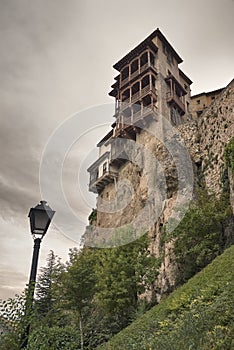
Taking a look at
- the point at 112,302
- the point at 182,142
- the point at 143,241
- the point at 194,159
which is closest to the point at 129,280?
the point at 112,302

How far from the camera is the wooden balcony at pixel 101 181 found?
1396 inches

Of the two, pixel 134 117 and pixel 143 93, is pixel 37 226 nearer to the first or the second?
pixel 134 117

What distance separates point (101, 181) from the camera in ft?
122

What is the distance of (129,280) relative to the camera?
18391 millimetres

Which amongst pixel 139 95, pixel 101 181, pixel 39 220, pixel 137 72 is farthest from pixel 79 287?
pixel 137 72

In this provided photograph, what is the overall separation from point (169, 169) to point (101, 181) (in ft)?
41.0

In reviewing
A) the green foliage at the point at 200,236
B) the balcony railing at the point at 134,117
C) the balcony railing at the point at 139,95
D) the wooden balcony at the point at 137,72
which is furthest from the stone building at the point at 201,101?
the green foliage at the point at 200,236

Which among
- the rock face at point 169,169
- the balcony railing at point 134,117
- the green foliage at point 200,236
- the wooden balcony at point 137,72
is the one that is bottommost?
the green foliage at point 200,236

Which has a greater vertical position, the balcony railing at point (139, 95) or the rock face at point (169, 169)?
the balcony railing at point (139, 95)

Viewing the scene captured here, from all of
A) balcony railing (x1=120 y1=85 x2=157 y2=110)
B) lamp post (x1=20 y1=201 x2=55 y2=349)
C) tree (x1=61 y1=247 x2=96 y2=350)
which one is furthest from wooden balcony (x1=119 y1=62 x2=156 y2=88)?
lamp post (x1=20 y1=201 x2=55 y2=349)

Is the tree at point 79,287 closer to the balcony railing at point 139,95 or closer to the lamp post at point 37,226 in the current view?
the lamp post at point 37,226

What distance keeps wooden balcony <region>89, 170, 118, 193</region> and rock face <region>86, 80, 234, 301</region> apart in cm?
300

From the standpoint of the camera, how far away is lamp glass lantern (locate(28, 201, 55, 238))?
589cm

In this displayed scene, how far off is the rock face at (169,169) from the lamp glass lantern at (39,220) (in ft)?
52.6
